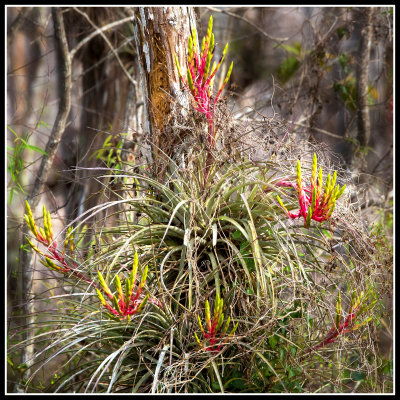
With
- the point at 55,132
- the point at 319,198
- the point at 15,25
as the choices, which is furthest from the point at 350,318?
the point at 15,25

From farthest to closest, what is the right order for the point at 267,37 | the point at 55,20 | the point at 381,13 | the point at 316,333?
the point at 267,37, the point at 381,13, the point at 55,20, the point at 316,333

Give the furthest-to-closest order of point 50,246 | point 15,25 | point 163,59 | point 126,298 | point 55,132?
point 15,25 → point 55,132 → point 163,59 → point 50,246 → point 126,298

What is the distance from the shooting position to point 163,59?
1650 mm

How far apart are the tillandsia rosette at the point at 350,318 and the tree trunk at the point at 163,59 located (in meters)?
0.72

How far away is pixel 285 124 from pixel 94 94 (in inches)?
88.5

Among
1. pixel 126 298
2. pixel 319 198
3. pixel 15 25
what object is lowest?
pixel 126 298

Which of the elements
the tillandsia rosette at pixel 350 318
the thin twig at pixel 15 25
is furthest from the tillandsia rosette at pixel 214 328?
the thin twig at pixel 15 25

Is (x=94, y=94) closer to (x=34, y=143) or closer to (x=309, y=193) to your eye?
(x=34, y=143)

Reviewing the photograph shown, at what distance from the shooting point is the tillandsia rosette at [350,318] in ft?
4.60

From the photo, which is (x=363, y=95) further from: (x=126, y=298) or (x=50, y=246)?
(x=126, y=298)

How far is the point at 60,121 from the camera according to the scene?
2.73 metres

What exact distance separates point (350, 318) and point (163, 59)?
39.3 inches

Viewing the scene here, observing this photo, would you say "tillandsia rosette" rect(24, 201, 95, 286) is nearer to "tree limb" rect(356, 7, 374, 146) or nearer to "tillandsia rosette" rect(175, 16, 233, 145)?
"tillandsia rosette" rect(175, 16, 233, 145)

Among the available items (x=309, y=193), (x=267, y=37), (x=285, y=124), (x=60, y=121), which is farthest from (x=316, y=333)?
(x=267, y=37)
